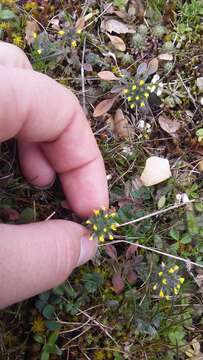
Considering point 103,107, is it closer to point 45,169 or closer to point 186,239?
point 45,169

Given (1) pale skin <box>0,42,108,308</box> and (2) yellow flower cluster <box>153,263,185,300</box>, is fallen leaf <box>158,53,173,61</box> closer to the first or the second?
(1) pale skin <box>0,42,108,308</box>

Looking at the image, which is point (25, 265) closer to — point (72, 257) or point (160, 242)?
point (72, 257)

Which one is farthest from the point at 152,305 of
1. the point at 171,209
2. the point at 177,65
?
the point at 177,65


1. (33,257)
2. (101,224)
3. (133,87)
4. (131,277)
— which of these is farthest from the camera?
(133,87)

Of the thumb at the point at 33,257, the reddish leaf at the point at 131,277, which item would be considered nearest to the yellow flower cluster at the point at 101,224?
the thumb at the point at 33,257

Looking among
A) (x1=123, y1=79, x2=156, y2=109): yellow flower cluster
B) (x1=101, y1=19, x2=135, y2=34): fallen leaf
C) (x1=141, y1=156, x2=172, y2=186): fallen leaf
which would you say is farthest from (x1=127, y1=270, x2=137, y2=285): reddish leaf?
(x1=101, y1=19, x2=135, y2=34): fallen leaf

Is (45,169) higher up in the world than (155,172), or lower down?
higher up

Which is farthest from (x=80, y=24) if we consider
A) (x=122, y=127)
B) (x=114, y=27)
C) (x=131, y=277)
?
(x=131, y=277)
